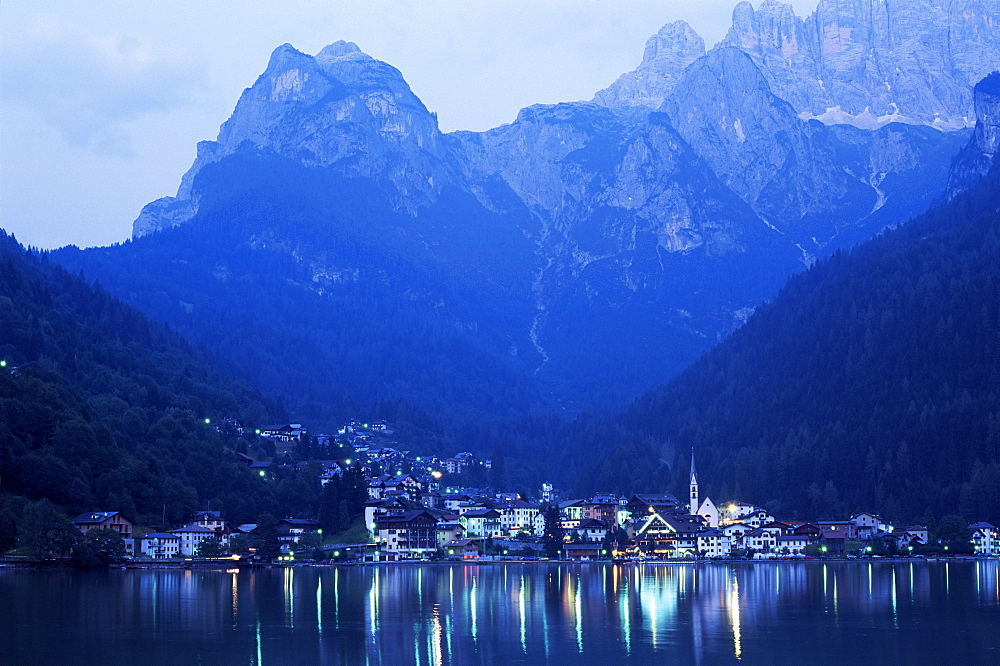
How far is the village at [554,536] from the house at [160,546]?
104 mm

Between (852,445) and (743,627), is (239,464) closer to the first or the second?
(852,445)

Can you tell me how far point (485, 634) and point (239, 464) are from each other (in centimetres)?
10574

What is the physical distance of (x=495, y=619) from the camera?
253 ft

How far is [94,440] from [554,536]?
55535mm

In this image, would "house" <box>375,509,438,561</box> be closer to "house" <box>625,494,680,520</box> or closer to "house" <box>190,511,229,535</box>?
"house" <box>190,511,229,535</box>

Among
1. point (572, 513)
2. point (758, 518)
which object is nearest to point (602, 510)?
point (572, 513)

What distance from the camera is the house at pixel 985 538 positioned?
160 meters

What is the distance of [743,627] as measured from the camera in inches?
2837

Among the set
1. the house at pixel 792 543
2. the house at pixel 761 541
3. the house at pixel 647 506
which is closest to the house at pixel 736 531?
the house at pixel 761 541

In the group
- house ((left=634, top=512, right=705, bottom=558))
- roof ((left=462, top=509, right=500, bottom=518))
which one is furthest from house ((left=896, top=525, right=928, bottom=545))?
roof ((left=462, top=509, right=500, bottom=518))

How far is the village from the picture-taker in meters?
145

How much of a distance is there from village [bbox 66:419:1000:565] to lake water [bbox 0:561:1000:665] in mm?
24464

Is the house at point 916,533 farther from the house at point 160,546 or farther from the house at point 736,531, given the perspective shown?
the house at point 160,546

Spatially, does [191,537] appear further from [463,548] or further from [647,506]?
[647,506]
